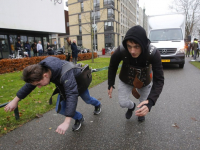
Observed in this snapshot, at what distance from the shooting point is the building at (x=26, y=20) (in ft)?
45.6

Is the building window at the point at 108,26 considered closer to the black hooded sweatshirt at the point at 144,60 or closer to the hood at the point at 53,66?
the black hooded sweatshirt at the point at 144,60

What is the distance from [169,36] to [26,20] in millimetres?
13400

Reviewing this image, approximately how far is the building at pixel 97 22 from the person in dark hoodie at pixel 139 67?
36.8 meters

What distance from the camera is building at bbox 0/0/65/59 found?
1391cm

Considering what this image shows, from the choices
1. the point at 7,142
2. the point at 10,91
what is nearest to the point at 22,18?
the point at 10,91

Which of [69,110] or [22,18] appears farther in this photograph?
[22,18]

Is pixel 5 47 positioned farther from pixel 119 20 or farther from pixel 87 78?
pixel 119 20

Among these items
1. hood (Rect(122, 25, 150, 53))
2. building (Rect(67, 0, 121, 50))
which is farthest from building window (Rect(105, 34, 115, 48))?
hood (Rect(122, 25, 150, 53))

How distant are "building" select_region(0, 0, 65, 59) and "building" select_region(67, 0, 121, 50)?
19871mm

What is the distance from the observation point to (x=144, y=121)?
3.04 metres

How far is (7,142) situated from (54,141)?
0.74 meters

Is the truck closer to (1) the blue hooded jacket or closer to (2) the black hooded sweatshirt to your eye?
(2) the black hooded sweatshirt

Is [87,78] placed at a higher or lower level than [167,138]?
higher

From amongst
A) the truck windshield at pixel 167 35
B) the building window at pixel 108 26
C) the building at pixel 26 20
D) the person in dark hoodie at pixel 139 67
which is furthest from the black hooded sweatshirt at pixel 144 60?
the building window at pixel 108 26
